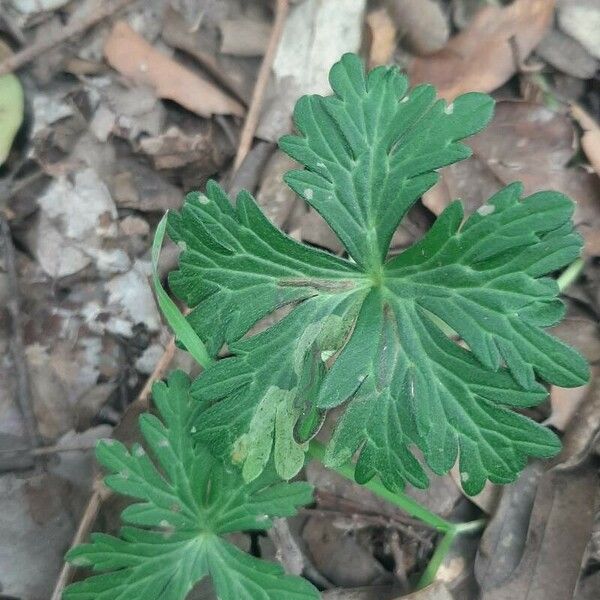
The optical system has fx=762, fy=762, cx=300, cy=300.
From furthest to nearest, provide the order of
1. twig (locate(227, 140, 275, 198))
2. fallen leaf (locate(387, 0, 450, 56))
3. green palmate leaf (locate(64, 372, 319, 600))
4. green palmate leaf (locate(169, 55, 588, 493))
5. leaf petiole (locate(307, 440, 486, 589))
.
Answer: fallen leaf (locate(387, 0, 450, 56)) → twig (locate(227, 140, 275, 198)) → leaf petiole (locate(307, 440, 486, 589)) → green palmate leaf (locate(64, 372, 319, 600)) → green palmate leaf (locate(169, 55, 588, 493))

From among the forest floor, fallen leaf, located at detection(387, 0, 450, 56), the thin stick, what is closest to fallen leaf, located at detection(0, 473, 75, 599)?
the forest floor

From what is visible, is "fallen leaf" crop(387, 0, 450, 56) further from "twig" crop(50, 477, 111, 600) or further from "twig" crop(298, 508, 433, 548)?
"twig" crop(50, 477, 111, 600)

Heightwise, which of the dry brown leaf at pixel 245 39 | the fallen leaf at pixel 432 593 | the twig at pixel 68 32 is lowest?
the fallen leaf at pixel 432 593

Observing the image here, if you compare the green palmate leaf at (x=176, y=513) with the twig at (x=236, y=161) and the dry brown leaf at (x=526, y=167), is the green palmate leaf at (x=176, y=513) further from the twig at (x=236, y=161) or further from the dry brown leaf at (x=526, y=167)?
the dry brown leaf at (x=526, y=167)

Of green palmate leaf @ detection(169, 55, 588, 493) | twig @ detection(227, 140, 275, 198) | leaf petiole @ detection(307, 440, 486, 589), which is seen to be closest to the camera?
green palmate leaf @ detection(169, 55, 588, 493)

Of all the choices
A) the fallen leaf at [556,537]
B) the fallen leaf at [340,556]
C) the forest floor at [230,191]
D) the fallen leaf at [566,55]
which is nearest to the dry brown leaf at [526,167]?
the forest floor at [230,191]

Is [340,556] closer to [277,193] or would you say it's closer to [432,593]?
[432,593]

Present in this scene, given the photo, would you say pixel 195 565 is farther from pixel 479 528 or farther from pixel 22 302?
pixel 22 302
